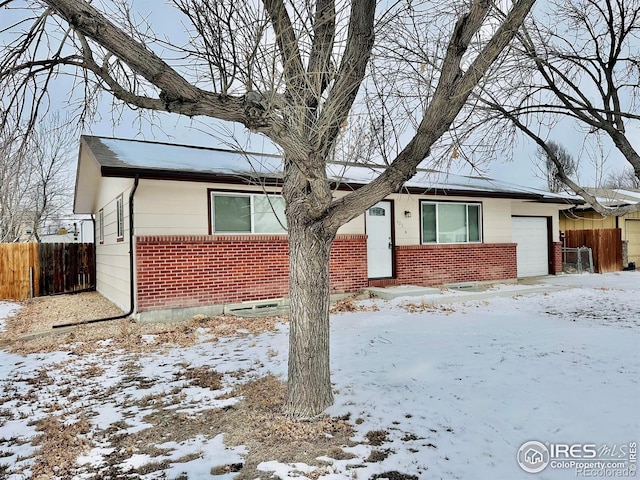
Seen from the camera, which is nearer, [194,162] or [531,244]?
[194,162]

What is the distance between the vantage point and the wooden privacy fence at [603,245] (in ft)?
51.8

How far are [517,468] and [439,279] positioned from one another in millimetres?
8875

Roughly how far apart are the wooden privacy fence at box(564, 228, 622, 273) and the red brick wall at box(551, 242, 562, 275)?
6.30 feet

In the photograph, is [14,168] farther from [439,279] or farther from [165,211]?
[439,279]

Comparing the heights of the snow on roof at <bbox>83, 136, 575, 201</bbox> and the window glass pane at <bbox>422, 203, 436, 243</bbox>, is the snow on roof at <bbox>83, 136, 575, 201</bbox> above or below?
A: above

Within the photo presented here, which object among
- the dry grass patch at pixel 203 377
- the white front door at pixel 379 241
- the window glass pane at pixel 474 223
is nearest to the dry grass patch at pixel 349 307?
the white front door at pixel 379 241

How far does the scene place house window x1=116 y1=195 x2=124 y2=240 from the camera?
28.8ft

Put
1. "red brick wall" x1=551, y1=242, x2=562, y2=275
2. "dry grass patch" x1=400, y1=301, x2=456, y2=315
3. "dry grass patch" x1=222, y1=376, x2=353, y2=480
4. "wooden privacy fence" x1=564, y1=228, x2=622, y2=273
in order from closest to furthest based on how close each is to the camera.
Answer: "dry grass patch" x1=222, y1=376, x2=353, y2=480 → "dry grass patch" x1=400, y1=301, x2=456, y2=315 → "red brick wall" x1=551, y1=242, x2=562, y2=275 → "wooden privacy fence" x1=564, y1=228, x2=622, y2=273

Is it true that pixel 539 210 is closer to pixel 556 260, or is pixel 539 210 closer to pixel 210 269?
pixel 556 260

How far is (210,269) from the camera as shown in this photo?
8078mm

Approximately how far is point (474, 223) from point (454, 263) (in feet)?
4.89

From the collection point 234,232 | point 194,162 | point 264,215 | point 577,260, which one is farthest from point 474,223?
point 194,162

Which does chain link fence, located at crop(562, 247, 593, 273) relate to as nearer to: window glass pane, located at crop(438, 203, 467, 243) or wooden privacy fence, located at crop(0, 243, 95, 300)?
window glass pane, located at crop(438, 203, 467, 243)

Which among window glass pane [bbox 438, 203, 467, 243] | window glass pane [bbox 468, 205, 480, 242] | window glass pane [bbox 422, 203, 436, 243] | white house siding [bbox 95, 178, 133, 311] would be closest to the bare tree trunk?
white house siding [bbox 95, 178, 133, 311]
